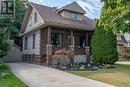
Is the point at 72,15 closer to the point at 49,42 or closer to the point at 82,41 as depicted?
the point at 82,41

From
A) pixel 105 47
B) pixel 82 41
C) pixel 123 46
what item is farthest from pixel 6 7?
pixel 123 46

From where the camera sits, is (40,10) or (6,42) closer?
(6,42)

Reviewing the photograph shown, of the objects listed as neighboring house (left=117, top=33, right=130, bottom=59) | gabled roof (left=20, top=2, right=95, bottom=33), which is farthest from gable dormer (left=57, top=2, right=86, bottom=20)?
neighboring house (left=117, top=33, right=130, bottom=59)

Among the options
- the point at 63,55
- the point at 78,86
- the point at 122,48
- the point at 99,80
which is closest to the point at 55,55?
the point at 63,55

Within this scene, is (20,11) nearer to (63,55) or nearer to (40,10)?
(40,10)

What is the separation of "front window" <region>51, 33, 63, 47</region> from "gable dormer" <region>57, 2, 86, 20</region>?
2.42 metres

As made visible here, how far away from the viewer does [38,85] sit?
1238 centimetres

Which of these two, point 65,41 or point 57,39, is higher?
point 57,39

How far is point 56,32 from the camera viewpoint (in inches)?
1049

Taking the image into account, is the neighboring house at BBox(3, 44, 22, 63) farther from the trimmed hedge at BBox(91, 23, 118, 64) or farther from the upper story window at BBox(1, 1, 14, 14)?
the trimmed hedge at BBox(91, 23, 118, 64)

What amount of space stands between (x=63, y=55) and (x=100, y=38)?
414 centimetres

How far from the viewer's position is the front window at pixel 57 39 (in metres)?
26.9

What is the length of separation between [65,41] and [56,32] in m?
1.86

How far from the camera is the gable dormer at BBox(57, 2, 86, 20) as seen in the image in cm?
2811
